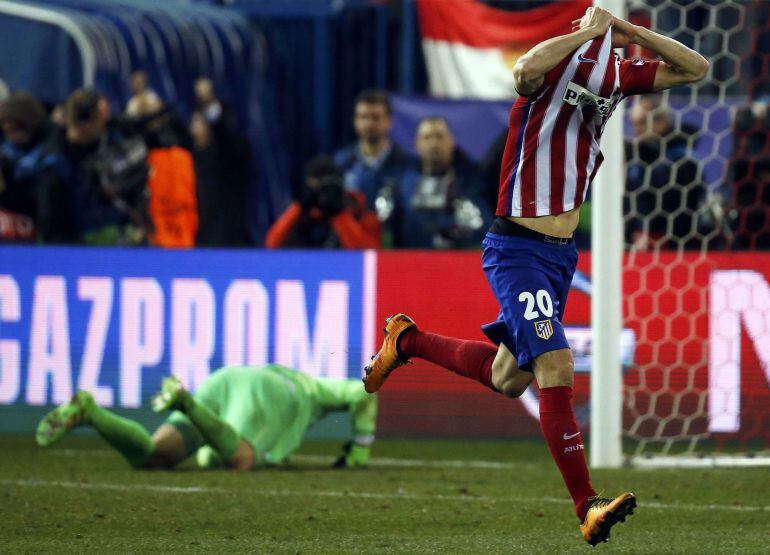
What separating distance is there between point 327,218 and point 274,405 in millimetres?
2487

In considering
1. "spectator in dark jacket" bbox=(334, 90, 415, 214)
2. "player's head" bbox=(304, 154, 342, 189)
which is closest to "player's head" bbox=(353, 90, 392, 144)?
"spectator in dark jacket" bbox=(334, 90, 415, 214)

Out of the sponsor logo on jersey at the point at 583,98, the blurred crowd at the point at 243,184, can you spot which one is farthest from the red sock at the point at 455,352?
the blurred crowd at the point at 243,184

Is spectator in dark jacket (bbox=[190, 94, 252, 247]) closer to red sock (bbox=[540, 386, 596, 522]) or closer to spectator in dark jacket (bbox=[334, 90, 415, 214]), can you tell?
spectator in dark jacket (bbox=[334, 90, 415, 214])

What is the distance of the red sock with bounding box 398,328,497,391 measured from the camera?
20.1 feet

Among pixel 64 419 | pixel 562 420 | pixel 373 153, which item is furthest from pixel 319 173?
pixel 562 420

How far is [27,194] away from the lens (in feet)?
36.8

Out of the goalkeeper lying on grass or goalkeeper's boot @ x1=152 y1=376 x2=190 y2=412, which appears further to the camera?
the goalkeeper lying on grass

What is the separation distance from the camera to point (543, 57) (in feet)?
18.0

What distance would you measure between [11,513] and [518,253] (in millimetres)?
2453

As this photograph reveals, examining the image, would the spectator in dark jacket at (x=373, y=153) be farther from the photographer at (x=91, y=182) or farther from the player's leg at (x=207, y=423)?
the player's leg at (x=207, y=423)

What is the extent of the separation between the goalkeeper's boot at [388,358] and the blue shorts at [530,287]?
67 centimetres

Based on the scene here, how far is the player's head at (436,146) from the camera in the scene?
10.5 metres

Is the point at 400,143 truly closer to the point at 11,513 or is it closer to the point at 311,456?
the point at 311,456

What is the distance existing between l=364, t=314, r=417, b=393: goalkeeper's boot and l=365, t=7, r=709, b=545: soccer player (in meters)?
0.58
